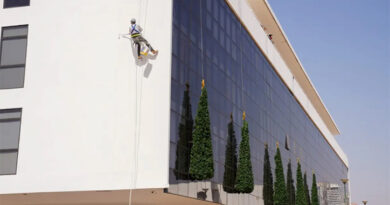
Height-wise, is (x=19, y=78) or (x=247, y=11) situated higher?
(x=247, y=11)

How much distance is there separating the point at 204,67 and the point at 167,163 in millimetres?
7465

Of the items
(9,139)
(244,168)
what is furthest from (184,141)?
(244,168)

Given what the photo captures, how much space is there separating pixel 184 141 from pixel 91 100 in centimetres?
436

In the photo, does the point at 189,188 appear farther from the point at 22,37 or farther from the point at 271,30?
the point at 271,30

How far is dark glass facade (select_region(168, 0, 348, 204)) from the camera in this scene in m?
23.7

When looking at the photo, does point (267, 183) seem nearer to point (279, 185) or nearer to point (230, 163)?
point (279, 185)

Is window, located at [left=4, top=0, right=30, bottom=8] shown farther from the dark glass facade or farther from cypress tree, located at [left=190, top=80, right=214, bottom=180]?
cypress tree, located at [left=190, top=80, right=214, bottom=180]

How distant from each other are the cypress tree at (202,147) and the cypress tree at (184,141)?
26 cm

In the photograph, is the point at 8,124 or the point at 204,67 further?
the point at 204,67

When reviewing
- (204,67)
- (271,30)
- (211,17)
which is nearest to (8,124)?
(204,67)

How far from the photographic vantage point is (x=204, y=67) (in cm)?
2711

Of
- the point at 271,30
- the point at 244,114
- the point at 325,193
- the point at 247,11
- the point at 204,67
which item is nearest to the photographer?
the point at 204,67

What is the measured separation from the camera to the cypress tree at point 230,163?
28.9 m

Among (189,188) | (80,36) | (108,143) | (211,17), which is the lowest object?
(189,188)
